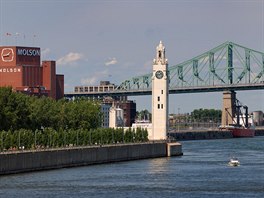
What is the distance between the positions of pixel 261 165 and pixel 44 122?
33.9 metres

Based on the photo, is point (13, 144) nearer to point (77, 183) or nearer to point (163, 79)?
point (77, 183)

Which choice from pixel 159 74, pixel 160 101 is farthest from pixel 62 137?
pixel 159 74

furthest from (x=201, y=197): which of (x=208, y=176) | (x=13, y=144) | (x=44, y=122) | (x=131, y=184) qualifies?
(x=44, y=122)

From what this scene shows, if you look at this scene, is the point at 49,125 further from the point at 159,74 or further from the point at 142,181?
the point at 142,181

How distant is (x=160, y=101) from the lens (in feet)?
487

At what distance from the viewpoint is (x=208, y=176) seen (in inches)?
4043

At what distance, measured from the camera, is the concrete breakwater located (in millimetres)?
101175

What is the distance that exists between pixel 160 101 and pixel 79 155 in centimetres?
3254

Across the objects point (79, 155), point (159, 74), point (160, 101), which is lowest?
point (79, 155)

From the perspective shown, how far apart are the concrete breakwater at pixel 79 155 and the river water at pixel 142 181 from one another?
54.8 inches

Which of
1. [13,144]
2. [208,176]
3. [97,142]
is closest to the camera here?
[208,176]

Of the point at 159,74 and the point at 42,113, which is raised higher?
the point at 159,74

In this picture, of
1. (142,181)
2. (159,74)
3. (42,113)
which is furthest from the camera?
(159,74)

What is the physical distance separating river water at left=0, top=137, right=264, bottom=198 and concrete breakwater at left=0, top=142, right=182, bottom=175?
1.39 meters
